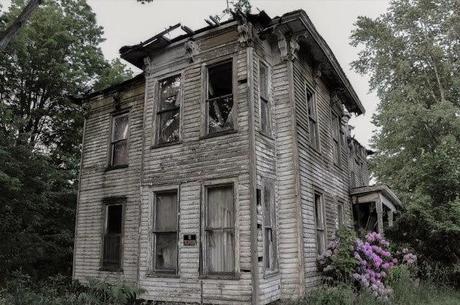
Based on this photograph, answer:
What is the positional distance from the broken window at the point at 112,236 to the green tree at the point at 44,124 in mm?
3052

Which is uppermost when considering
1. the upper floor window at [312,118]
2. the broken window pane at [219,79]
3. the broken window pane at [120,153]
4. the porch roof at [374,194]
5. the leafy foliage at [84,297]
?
the broken window pane at [219,79]

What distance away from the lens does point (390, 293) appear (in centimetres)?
982

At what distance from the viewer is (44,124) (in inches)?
789

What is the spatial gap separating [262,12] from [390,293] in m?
7.63

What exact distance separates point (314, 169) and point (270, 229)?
2609 millimetres

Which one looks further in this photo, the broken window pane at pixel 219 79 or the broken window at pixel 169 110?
the broken window at pixel 169 110

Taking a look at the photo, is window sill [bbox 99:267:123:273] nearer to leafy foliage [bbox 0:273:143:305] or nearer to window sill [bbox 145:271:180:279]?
leafy foliage [bbox 0:273:143:305]

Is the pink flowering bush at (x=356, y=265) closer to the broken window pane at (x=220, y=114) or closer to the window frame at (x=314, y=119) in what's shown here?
the window frame at (x=314, y=119)

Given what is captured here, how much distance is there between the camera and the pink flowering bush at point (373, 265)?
31.3 ft

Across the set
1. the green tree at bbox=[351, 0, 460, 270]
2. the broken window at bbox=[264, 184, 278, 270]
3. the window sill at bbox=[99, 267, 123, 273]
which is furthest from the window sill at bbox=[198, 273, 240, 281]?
the green tree at bbox=[351, 0, 460, 270]

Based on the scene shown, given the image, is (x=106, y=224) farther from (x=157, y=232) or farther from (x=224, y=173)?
(x=224, y=173)

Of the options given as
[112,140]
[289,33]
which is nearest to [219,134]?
[289,33]

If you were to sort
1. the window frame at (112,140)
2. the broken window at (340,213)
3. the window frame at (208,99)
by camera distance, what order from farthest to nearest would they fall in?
the broken window at (340,213), the window frame at (112,140), the window frame at (208,99)

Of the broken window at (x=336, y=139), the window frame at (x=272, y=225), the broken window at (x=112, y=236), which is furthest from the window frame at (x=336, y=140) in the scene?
the broken window at (x=112, y=236)
